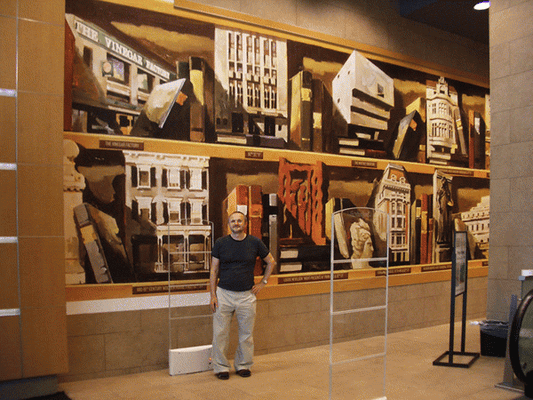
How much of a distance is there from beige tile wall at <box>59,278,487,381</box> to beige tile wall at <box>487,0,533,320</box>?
4.64 feet

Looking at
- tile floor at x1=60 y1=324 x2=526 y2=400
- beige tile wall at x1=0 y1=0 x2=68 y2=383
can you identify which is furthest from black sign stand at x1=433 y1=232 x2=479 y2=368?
beige tile wall at x1=0 y1=0 x2=68 y2=383

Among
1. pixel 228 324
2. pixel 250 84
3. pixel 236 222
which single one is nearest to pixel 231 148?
pixel 250 84

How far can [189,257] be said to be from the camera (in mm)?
6195

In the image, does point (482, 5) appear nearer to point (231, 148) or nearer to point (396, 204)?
point (396, 204)

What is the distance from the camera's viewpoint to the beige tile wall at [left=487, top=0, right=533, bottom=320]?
6723 millimetres

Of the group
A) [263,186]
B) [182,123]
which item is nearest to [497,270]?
[263,186]

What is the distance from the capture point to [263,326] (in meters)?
6.67

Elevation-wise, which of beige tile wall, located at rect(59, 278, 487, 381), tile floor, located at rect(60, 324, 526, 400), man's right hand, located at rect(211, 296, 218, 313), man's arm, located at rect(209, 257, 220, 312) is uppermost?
man's arm, located at rect(209, 257, 220, 312)

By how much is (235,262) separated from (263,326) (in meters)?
1.40

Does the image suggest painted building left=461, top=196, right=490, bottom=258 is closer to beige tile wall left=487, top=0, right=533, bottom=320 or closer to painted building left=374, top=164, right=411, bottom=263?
painted building left=374, top=164, right=411, bottom=263

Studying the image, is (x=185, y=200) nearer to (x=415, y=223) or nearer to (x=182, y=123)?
(x=182, y=123)

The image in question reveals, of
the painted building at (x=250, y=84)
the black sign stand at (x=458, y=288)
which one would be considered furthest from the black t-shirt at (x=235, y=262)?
the black sign stand at (x=458, y=288)

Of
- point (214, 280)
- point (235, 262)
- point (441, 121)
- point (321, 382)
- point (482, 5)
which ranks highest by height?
point (482, 5)

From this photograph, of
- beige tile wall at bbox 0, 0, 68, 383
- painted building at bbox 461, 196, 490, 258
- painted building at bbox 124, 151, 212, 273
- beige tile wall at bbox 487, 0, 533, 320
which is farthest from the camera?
painted building at bbox 461, 196, 490, 258
